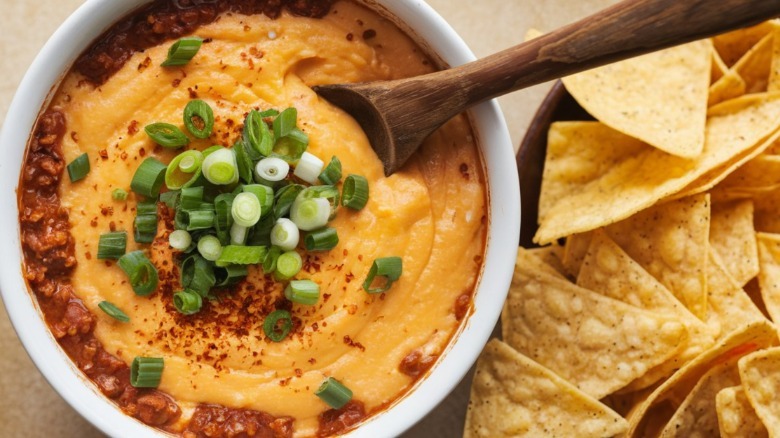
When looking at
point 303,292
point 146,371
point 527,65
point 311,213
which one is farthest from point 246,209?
point 527,65

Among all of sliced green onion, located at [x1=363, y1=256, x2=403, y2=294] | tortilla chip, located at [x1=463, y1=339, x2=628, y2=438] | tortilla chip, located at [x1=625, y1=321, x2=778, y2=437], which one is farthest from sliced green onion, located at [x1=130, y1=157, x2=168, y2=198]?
tortilla chip, located at [x1=625, y1=321, x2=778, y2=437]

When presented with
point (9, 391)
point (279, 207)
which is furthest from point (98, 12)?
point (9, 391)

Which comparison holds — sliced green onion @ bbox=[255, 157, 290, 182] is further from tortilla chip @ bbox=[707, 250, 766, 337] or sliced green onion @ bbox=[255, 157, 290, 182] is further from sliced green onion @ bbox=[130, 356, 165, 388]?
tortilla chip @ bbox=[707, 250, 766, 337]

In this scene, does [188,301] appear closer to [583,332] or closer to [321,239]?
[321,239]

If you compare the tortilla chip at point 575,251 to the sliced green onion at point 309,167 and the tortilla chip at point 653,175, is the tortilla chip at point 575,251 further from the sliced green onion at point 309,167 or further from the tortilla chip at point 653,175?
the sliced green onion at point 309,167

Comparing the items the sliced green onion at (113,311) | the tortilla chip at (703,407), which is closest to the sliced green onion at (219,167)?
the sliced green onion at (113,311)

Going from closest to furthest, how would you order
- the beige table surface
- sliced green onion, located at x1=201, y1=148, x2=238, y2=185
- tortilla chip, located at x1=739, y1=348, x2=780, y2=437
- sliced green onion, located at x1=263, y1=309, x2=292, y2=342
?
sliced green onion, located at x1=201, y1=148, x2=238, y2=185, sliced green onion, located at x1=263, y1=309, x2=292, y2=342, tortilla chip, located at x1=739, y1=348, x2=780, y2=437, the beige table surface
